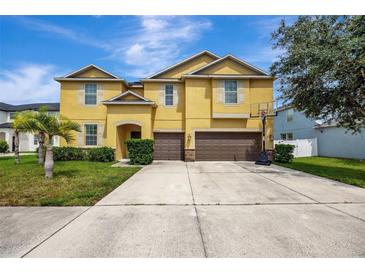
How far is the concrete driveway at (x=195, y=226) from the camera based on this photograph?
331 cm

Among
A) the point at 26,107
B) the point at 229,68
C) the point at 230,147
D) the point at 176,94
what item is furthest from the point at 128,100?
the point at 26,107

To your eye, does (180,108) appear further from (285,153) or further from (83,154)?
(285,153)

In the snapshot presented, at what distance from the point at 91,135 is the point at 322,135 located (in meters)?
21.5

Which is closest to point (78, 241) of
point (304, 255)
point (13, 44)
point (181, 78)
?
point (304, 255)

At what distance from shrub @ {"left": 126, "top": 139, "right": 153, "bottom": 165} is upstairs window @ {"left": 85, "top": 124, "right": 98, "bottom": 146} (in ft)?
13.9

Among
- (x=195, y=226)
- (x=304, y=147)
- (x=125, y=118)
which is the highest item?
(x=125, y=118)

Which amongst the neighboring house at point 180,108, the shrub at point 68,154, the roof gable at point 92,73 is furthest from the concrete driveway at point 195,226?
the roof gable at point 92,73

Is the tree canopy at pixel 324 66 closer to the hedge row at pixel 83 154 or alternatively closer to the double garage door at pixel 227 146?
the double garage door at pixel 227 146

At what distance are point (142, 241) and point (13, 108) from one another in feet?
131

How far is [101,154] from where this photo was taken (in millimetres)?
15180

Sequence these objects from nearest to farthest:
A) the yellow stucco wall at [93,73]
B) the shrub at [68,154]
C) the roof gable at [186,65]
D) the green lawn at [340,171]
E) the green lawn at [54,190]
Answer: the green lawn at [54,190] < the green lawn at [340,171] < the shrub at [68,154] < the yellow stucco wall at [93,73] < the roof gable at [186,65]

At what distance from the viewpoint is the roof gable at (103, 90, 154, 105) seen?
15859mm

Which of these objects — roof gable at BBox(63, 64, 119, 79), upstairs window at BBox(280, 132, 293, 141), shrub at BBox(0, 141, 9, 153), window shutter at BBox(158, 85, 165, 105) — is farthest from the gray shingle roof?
upstairs window at BBox(280, 132, 293, 141)

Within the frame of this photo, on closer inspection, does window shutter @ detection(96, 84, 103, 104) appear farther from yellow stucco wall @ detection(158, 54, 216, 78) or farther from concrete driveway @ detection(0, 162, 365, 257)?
concrete driveway @ detection(0, 162, 365, 257)
